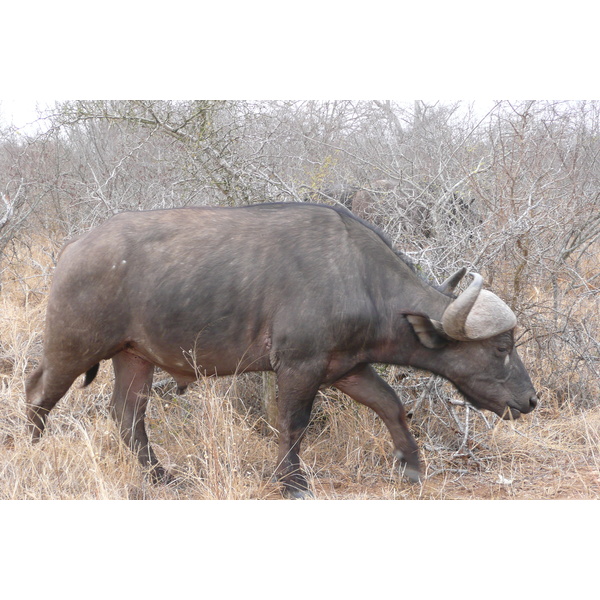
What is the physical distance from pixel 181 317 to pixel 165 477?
4.02 feet

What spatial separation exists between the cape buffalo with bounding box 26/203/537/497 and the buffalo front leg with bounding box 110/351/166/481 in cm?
39

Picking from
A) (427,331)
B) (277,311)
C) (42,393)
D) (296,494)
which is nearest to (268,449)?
(296,494)

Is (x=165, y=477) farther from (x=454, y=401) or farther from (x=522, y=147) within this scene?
(x=522, y=147)

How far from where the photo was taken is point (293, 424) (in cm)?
435

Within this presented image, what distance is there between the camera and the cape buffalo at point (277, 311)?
4254 millimetres

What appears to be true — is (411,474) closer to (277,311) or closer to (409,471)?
(409,471)

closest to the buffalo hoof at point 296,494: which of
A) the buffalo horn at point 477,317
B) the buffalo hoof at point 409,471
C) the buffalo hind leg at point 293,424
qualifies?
the buffalo hind leg at point 293,424

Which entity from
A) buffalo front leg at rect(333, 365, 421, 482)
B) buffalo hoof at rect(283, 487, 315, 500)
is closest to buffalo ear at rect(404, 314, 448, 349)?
buffalo front leg at rect(333, 365, 421, 482)

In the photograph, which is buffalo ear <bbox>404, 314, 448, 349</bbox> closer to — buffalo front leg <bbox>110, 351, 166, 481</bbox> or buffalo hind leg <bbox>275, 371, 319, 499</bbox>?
buffalo hind leg <bbox>275, 371, 319, 499</bbox>

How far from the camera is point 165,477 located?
4.73 metres

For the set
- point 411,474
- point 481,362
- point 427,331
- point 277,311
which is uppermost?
point 277,311

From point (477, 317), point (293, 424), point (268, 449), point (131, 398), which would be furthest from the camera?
point (268, 449)

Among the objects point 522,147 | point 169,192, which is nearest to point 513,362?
point 522,147

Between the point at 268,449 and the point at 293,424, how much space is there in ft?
2.61
